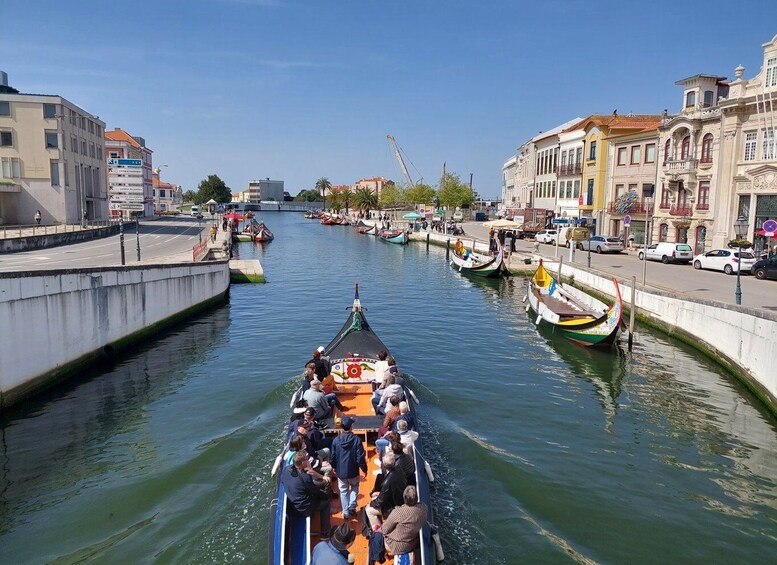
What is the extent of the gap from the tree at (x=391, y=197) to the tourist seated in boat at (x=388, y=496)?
128675mm

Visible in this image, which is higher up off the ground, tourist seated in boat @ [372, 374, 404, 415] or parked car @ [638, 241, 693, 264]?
parked car @ [638, 241, 693, 264]

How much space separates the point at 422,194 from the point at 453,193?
20.2 meters

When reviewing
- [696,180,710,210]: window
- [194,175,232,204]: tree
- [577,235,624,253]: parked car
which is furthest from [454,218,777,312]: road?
[194,175,232,204]: tree

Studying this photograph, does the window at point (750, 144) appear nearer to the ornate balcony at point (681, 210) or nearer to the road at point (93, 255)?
the ornate balcony at point (681, 210)

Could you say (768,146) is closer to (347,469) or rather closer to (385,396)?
(385,396)

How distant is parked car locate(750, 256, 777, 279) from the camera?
3062 centimetres

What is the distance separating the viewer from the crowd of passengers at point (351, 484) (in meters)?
8.15

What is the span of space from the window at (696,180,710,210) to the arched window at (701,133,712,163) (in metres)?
1.47

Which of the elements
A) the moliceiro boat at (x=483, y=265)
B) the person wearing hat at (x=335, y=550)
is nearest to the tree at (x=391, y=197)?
the moliceiro boat at (x=483, y=265)

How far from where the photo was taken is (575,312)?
28016 mm

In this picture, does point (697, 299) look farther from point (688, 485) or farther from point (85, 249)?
point (85, 249)

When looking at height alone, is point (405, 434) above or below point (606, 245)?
below

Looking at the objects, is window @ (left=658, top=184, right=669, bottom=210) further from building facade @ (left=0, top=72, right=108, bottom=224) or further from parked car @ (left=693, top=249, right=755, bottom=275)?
building facade @ (left=0, top=72, right=108, bottom=224)

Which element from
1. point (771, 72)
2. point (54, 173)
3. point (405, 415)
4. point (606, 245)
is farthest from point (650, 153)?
point (54, 173)
